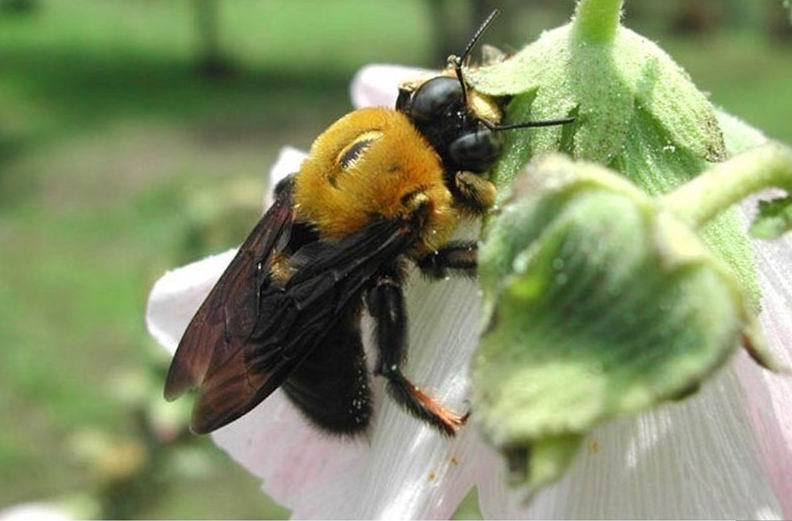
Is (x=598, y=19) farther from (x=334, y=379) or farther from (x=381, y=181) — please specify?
(x=334, y=379)

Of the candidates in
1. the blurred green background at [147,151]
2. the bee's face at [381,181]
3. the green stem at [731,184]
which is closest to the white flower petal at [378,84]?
the blurred green background at [147,151]

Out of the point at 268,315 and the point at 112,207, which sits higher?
the point at 268,315

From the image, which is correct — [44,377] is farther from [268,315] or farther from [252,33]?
[252,33]

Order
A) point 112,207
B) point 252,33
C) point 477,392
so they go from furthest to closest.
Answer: point 252,33, point 112,207, point 477,392

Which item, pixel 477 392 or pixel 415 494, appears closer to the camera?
pixel 477 392

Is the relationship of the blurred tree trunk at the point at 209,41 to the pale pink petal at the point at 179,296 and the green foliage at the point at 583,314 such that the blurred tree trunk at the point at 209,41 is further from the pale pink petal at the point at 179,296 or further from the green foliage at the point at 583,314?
the green foliage at the point at 583,314

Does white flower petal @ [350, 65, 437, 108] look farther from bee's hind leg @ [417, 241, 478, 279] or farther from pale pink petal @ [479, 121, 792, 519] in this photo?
pale pink petal @ [479, 121, 792, 519]

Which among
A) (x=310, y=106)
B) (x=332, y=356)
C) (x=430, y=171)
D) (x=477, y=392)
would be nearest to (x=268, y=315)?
(x=332, y=356)
